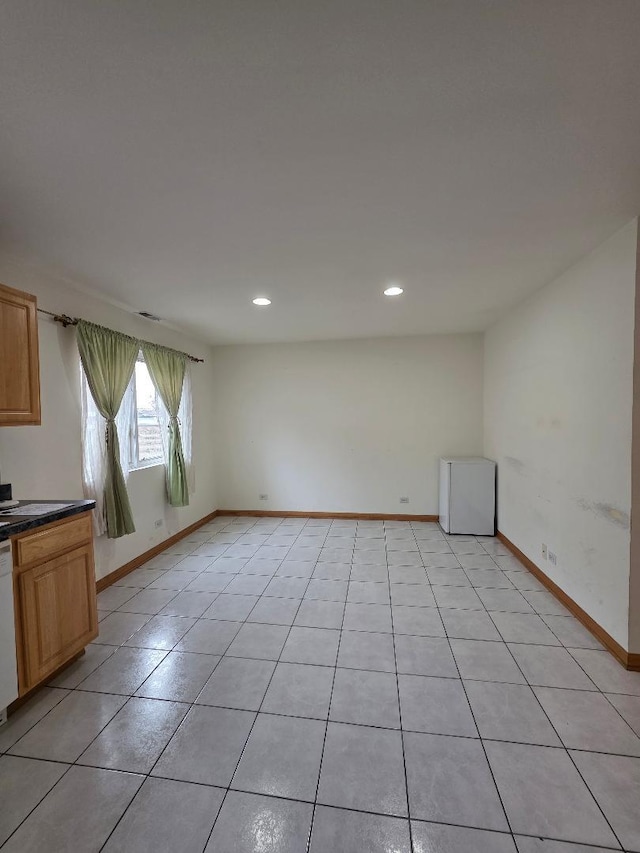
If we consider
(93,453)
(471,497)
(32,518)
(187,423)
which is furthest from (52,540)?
→ (471,497)

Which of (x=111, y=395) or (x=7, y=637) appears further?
(x=111, y=395)

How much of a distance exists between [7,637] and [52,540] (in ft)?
1.52

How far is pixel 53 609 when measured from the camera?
198cm

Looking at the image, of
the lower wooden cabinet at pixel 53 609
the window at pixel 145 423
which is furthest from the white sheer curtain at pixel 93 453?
the lower wooden cabinet at pixel 53 609

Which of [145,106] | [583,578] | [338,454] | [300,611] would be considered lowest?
[300,611]

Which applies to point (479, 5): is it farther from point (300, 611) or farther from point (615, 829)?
point (300, 611)

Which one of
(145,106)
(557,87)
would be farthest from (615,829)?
(145,106)

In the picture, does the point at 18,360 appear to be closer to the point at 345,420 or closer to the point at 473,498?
the point at 345,420

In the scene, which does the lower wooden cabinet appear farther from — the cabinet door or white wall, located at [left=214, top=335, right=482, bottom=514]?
white wall, located at [left=214, top=335, right=482, bottom=514]

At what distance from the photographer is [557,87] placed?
1169 mm

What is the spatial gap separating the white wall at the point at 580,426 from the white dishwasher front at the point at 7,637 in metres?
3.25

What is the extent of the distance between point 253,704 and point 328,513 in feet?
11.2

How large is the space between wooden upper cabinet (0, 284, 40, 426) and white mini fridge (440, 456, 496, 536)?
157 inches

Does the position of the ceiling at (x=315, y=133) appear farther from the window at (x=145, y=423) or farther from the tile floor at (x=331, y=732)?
the tile floor at (x=331, y=732)
